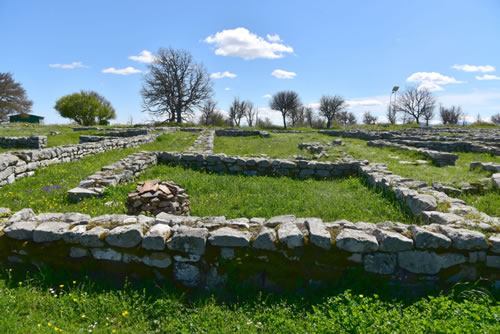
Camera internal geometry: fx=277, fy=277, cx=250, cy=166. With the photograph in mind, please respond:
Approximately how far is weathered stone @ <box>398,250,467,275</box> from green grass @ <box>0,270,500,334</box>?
13.0 inches

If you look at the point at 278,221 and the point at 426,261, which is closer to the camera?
the point at 426,261

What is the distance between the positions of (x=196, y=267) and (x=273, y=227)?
1.26 meters

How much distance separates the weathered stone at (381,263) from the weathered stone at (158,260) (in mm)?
2607

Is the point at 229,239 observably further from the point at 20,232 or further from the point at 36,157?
the point at 36,157

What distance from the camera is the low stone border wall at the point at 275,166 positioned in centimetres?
992

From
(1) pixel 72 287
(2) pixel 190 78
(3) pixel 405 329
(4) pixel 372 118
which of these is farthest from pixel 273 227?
(4) pixel 372 118

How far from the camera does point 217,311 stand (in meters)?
3.22

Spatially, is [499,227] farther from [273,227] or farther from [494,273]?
[273,227]

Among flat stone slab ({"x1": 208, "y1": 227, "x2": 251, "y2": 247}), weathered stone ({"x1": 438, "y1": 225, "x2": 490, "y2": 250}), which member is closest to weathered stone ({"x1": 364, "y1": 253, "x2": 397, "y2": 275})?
weathered stone ({"x1": 438, "y1": 225, "x2": 490, "y2": 250})

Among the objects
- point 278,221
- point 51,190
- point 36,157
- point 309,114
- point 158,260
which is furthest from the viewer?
point 309,114

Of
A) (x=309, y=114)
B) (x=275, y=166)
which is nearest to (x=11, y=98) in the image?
(x=275, y=166)

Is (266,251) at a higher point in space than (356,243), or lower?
lower

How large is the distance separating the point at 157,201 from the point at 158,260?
2.33 m

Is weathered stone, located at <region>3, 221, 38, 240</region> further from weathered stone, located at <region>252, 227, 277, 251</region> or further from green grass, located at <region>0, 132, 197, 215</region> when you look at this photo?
weathered stone, located at <region>252, 227, 277, 251</region>
